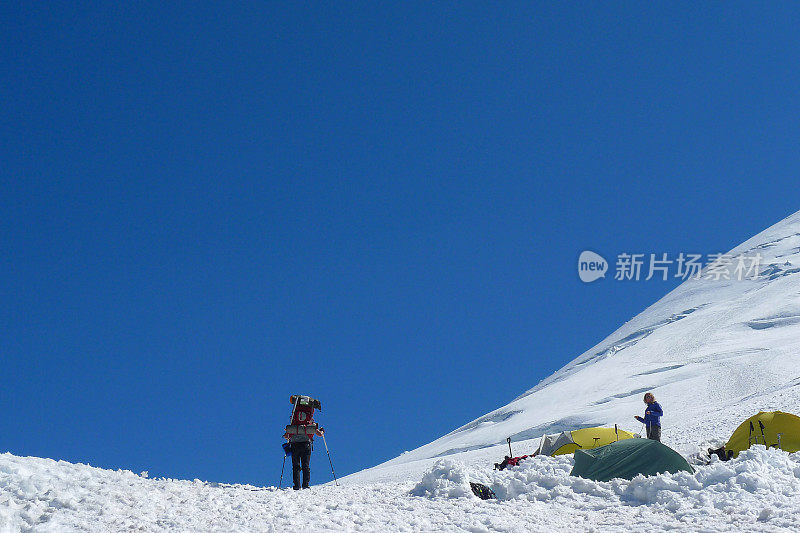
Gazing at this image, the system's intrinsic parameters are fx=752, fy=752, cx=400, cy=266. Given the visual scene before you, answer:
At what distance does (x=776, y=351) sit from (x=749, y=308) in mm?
28922

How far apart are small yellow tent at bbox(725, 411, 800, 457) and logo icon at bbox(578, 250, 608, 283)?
151 ft

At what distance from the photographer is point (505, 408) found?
76312mm

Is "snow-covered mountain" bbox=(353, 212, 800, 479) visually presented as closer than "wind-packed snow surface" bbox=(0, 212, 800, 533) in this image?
No

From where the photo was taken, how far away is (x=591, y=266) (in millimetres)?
67938

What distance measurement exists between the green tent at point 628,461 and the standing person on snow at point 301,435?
606 centimetres

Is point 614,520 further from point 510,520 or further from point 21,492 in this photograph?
point 21,492

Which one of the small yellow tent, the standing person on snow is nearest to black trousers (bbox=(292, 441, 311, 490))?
the standing person on snow

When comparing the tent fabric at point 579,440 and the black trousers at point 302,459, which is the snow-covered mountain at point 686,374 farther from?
the black trousers at point 302,459

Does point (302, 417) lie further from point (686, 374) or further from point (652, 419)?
point (686, 374)

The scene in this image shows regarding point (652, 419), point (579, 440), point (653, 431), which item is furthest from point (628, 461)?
point (579, 440)

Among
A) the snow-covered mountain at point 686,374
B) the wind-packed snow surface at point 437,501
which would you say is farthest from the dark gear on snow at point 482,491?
the snow-covered mountain at point 686,374

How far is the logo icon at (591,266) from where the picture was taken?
2616 inches

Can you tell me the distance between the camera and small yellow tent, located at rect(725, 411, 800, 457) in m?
19.2

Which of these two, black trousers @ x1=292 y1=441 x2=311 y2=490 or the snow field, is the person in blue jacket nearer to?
the snow field
